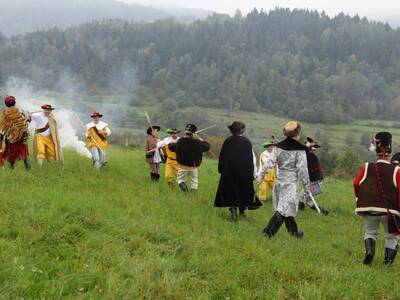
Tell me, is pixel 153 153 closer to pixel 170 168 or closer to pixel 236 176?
pixel 170 168

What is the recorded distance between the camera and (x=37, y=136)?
1230cm

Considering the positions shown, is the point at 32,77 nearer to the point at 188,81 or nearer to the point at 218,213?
the point at 188,81

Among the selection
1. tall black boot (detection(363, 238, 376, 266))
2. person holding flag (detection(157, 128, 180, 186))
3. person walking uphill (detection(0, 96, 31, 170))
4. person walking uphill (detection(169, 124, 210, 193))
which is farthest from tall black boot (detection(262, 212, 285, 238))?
person walking uphill (detection(0, 96, 31, 170))

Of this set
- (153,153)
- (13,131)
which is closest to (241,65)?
(153,153)

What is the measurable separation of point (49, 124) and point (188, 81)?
143523mm

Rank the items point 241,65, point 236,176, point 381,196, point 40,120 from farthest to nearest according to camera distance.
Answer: point 241,65, point 40,120, point 236,176, point 381,196

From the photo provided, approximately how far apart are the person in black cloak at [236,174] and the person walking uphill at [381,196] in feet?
9.46

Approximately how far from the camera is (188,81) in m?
154

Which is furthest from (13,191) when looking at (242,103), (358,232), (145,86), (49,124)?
(145,86)

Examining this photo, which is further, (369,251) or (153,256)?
(369,251)

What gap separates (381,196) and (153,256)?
147 inches

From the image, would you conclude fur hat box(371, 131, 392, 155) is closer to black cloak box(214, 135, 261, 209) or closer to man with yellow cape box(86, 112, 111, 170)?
black cloak box(214, 135, 261, 209)

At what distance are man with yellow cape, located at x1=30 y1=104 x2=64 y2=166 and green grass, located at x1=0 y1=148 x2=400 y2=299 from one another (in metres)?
2.28

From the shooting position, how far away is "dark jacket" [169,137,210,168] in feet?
39.2
